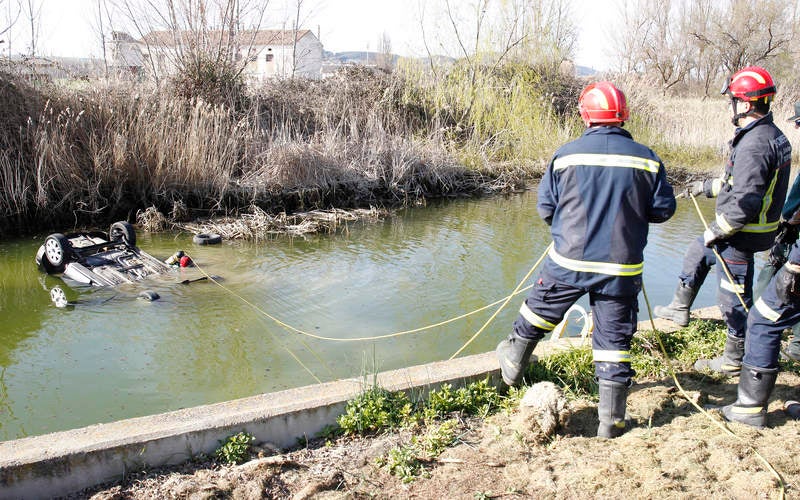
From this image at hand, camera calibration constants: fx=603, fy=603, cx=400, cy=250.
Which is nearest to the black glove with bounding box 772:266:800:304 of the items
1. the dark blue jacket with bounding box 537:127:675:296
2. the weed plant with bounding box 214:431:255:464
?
the dark blue jacket with bounding box 537:127:675:296

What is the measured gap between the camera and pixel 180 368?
5434mm

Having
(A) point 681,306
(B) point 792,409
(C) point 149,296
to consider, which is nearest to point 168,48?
(C) point 149,296

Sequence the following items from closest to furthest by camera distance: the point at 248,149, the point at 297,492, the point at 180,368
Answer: the point at 297,492 < the point at 180,368 < the point at 248,149

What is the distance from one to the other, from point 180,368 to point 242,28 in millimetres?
11837

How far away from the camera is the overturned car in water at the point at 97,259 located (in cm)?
741

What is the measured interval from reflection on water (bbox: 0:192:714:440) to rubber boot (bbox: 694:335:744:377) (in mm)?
1827

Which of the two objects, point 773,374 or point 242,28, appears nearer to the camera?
point 773,374

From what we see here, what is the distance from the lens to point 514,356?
4.03 meters

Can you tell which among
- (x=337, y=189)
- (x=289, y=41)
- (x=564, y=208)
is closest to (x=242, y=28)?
(x=289, y=41)

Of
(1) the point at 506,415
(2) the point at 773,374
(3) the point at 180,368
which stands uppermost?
(2) the point at 773,374

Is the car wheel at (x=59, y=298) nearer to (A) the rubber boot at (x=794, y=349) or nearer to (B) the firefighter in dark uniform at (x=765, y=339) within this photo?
(B) the firefighter in dark uniform at (x=765, y=339)

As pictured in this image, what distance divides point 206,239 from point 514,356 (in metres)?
7.01

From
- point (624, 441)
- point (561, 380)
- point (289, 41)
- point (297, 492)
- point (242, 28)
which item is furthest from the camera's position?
point (289, 41)

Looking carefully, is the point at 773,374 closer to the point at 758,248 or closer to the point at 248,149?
the point at 758,248
